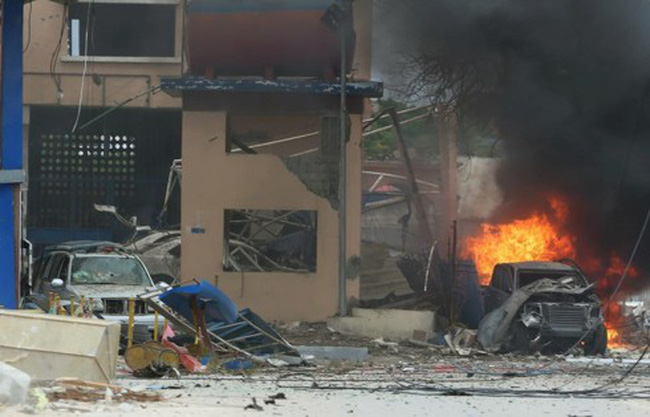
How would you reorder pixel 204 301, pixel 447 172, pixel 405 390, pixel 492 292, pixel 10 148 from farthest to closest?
pixel 447 172 < pixel 492 292 < pixel 10 148 < pixel 204 301 < pixel 405 390

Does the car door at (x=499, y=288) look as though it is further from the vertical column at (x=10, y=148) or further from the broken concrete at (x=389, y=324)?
the vertical column at (x=10, y=148)

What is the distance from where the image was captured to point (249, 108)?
2108cm

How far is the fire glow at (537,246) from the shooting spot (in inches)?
910

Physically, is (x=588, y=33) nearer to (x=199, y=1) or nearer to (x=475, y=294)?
(x=475, y=294)

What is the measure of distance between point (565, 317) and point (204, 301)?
247 inches

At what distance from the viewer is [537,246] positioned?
915 inches

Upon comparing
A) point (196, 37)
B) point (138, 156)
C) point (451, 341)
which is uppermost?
point (196, 37)

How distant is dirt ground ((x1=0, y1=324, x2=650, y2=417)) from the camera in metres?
10.1

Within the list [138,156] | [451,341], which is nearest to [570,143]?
[451,341]

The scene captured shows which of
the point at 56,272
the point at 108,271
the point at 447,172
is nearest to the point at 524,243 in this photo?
the point at 447,172

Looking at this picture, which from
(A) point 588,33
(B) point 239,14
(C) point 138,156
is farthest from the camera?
(C) point 138,156

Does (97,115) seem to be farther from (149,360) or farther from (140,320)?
(149,360)

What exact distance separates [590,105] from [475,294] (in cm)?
507

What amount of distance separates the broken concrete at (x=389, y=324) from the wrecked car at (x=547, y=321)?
139cm
